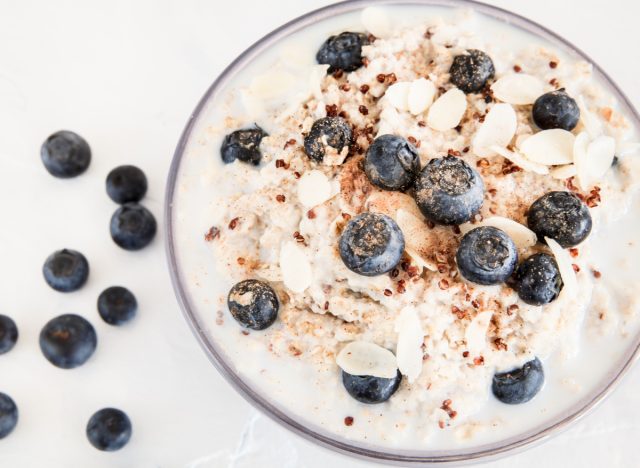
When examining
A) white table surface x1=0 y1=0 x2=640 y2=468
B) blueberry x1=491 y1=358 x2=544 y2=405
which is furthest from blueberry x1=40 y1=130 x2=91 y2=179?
blueberry x1=491 y1=358 x2=544 y2=405

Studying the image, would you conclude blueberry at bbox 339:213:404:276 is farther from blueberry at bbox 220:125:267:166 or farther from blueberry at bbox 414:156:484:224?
blueberry at bbox 220:125:267:166

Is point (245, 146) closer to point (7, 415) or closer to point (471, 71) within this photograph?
point (471, 71)

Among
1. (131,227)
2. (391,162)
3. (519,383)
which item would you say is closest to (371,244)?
(391,162)

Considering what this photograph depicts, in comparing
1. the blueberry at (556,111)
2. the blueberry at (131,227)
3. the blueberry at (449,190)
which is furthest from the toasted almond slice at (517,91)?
the blueberry at (131,227)

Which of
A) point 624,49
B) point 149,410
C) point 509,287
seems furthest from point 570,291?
point 149,410

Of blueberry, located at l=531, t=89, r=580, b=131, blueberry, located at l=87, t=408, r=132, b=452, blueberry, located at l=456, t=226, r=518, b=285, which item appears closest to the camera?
blueberry, located at l=456, t=226, r=518, b=285

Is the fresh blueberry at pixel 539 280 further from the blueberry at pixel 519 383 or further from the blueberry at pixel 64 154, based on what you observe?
the blueberry at pixel 64 154
